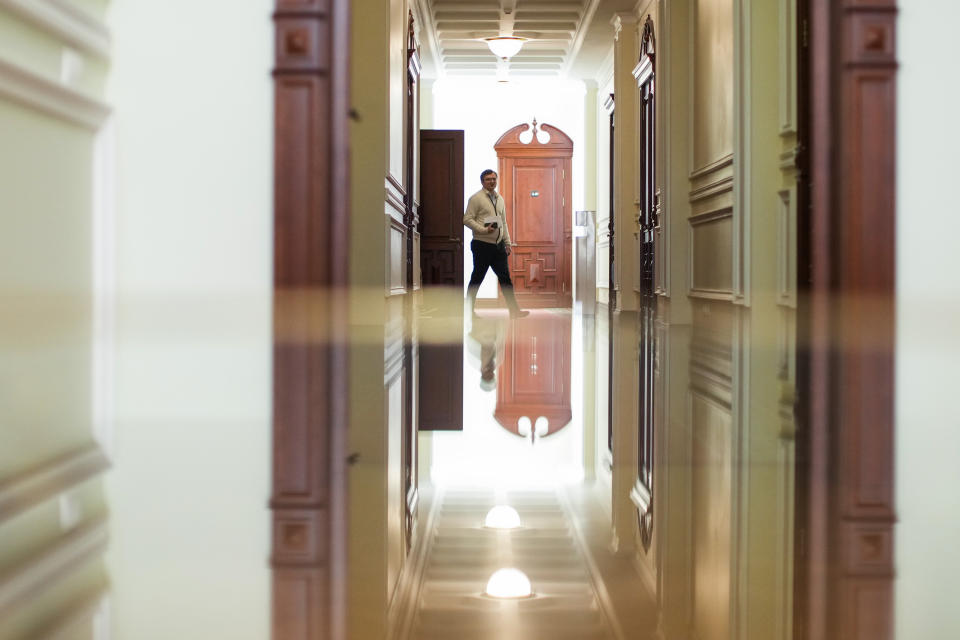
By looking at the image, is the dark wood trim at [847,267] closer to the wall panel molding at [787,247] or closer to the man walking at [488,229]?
the wall panel molding at [787,247]

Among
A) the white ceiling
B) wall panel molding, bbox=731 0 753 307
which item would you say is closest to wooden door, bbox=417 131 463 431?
the white ceiling

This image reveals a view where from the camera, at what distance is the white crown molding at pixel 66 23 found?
2.06 metres

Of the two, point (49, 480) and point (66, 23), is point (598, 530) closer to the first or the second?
point (49, 480)

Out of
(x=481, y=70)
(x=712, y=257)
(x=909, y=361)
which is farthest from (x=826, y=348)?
(x=481, y=70)

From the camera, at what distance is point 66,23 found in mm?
2303

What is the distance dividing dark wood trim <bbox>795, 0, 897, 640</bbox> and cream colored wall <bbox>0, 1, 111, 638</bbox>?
0.91m

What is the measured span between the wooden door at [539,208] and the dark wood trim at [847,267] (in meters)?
13.2

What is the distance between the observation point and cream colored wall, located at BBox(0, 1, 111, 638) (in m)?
1.16

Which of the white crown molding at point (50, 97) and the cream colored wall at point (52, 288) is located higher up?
the white crown molding at point (50, 97)

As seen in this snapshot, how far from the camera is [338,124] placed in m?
3.77

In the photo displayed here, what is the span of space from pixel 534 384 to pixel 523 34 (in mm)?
11195

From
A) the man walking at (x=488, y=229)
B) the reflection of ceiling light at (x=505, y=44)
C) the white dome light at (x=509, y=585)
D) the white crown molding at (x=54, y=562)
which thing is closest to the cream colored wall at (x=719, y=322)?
the white dome light at (x=509, y=585)

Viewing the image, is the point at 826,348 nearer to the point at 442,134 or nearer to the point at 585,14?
the point at 585,14

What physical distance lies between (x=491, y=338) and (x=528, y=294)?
41.2 ft
